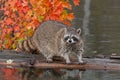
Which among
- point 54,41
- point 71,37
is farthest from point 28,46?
point 71,37

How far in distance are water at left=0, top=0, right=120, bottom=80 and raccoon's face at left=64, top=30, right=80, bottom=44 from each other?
66 centimetres

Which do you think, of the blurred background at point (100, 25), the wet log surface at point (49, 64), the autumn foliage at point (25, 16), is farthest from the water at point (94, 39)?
the autumn foliage at point (25, 16)

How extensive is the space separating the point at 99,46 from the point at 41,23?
134 inches

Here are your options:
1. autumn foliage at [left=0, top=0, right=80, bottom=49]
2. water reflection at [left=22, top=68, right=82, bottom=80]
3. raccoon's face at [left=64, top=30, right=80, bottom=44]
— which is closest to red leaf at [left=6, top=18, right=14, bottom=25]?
autumn foliage at [left=0, top=0, right=80, bottom=49]

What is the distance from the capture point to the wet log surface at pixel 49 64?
34.9 ft

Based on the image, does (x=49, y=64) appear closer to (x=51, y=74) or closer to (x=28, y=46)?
(x=51, y=74)

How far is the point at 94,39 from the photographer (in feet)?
51.0

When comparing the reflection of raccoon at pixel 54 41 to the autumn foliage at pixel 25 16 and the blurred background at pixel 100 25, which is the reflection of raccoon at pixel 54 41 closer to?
the autumn foliage at pixel 25 16

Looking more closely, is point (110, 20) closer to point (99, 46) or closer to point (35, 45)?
point (99, 46)

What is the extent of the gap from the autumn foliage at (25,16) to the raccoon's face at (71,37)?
1.39m

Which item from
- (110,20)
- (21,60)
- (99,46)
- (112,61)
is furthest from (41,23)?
(110,20)

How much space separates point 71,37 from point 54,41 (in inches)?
24.1

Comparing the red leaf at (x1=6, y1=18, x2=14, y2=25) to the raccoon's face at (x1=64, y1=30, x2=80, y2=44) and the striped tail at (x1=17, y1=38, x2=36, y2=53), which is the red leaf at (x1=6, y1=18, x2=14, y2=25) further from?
the raccoon's face at (x1=64, y1=30, x2=80, y2=44)

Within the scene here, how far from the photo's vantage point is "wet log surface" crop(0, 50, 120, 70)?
1064cm
